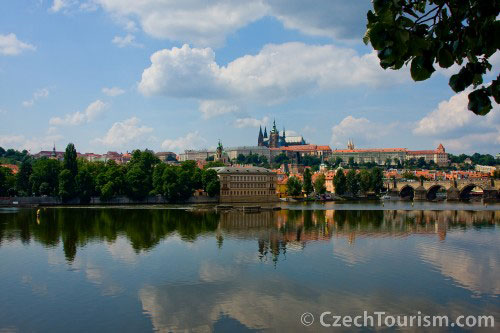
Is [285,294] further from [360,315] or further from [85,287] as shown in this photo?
[85,287]

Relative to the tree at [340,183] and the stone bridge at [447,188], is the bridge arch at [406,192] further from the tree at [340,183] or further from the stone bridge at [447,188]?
the tree at [340,183]

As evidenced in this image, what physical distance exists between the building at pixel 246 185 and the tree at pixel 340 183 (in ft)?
64.1

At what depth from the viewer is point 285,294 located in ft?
77.8

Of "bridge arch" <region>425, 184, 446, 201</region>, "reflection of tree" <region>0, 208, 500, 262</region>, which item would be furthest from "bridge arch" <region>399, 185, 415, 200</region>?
"reflection of tree" <region>0, 208, 500, 262</region>

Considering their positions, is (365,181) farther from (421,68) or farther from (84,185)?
(421,68)

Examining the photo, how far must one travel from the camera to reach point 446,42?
4.96 metres

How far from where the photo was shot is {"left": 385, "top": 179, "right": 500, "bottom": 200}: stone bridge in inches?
5074

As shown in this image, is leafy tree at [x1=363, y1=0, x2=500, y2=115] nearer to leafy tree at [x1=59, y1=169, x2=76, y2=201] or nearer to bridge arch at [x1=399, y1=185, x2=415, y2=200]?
leafy tree at [x1=59, y1=169, x2=76, y2=201]

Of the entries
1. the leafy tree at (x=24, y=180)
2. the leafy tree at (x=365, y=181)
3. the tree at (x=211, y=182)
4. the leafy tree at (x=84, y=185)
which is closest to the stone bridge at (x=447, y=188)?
the leafy tree at (x=365, y=181)

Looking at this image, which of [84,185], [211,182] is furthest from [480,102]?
[211,182]

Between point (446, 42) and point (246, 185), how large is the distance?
11912 cm

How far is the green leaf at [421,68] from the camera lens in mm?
4625

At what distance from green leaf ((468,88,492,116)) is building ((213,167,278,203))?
365ft

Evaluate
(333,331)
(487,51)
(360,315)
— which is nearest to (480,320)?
(360,315)
